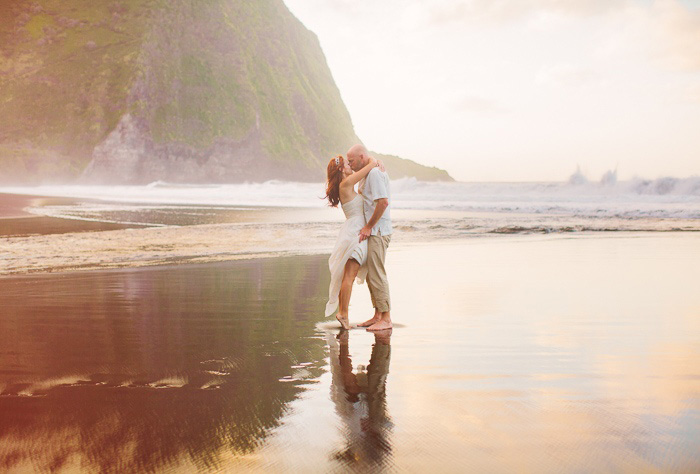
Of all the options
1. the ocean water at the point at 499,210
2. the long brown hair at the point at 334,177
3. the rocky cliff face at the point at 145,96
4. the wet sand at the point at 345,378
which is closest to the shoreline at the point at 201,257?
the wet sand at the point at 345,378

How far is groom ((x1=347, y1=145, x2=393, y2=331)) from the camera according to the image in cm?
583

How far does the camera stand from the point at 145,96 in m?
107

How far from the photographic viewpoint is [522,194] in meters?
35.8

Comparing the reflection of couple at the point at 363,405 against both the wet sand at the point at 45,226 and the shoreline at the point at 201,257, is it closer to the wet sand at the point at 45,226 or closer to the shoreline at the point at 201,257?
the shoreline at the point at 201,257

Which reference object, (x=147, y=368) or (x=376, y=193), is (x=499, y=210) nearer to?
(x=376, y=193)

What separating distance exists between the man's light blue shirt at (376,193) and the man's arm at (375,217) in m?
0.04

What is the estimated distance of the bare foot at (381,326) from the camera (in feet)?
18.9

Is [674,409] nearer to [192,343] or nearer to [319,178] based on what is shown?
[192,343]

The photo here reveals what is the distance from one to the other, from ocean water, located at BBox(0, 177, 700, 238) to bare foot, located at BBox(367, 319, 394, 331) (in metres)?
9.58

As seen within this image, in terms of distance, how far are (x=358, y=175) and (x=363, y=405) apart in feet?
8.36

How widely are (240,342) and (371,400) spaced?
172 cm

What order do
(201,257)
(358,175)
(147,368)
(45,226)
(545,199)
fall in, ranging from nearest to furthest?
(147,368) < (358,175) < (201,257) < (45,226) < (545,199)

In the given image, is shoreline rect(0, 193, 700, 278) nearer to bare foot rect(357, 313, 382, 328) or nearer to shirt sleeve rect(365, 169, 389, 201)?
bare foot rect(357, 313, 382, 328)

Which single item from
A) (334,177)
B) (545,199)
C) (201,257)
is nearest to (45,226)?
(201,257)
